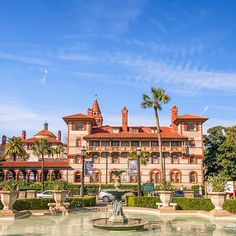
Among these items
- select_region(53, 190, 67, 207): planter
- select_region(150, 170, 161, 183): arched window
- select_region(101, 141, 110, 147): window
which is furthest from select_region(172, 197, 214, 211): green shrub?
select_region(101, 141, 110, 147): window

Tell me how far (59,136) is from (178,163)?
5088 cm

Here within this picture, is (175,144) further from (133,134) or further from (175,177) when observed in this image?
(133,134)

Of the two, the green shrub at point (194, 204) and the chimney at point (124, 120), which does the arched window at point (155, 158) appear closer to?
the chimney at point (124, 120)

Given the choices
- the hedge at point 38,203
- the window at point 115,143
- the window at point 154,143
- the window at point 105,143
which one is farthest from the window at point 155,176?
the hedge at point 38,203

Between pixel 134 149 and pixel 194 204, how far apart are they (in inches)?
1400

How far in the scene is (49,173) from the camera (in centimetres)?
6203

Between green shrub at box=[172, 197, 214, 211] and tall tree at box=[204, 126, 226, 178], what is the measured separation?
3920 centimetres

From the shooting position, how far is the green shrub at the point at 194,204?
78.5 feet

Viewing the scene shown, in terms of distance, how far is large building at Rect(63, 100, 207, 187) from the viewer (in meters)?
Answer: 59.4

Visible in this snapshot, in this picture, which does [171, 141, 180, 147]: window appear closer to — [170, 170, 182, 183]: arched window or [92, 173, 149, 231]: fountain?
[170, 170, 182, 183]: arched window

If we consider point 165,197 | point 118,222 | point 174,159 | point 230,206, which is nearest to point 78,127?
point 174,159

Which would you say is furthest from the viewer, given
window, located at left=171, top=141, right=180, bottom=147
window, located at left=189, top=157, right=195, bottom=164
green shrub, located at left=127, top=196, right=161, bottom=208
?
window, located at left=189, top=157, right=195, bottom=164

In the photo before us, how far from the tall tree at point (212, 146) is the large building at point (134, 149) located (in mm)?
3545

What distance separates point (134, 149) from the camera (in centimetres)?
5984
